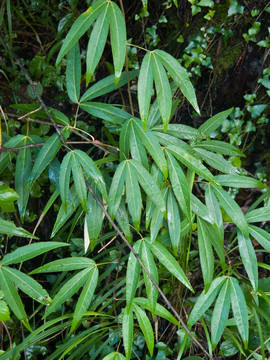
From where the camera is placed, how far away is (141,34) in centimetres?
166

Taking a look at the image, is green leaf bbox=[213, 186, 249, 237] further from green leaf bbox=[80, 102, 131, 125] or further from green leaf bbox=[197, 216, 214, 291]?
green leaf bbox=[80, 102, 131, 125]

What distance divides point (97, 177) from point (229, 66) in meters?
1.00

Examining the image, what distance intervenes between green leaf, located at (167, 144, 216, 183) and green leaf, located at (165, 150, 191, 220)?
2 cm

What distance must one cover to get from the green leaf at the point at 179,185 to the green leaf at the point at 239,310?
0.31 m

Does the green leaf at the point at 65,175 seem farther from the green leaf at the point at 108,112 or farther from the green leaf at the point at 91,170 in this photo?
the green leaf at the point at 108,112

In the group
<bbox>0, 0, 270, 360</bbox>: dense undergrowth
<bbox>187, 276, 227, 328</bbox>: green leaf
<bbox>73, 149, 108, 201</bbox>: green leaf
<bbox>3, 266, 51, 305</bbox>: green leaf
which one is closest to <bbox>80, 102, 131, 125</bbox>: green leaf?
<bbox>0, 0, 270, 360</bbox>: dense undergrowth

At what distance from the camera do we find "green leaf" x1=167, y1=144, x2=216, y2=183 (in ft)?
3.13

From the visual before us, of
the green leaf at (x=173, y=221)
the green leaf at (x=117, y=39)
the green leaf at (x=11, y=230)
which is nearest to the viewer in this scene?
the green leaf at (x=117, y=39)

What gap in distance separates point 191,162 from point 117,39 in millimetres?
364

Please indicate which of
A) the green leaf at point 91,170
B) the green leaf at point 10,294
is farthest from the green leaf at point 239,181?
the green leaf at point 10,294

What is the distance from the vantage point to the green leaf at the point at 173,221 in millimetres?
1016

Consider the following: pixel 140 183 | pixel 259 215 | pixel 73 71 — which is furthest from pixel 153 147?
pixel 259 215

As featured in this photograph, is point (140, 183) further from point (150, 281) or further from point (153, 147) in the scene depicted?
point (150, 281)

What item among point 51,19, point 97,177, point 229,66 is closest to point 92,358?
point 97,177
